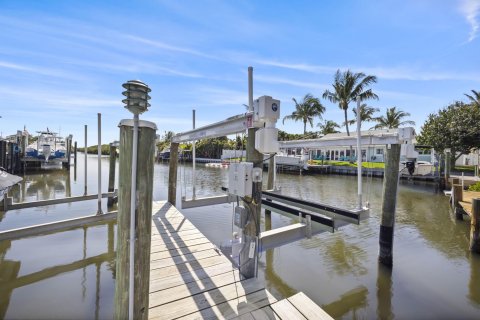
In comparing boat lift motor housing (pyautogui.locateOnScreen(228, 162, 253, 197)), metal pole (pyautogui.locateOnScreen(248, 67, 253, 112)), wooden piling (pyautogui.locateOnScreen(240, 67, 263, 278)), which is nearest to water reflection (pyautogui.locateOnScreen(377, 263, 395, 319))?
wooden piling (pyautogui.locateOnScreen(240, 67, 263, 278))

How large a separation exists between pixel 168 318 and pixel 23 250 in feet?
17.4

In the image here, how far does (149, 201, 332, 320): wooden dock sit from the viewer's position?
2707mm

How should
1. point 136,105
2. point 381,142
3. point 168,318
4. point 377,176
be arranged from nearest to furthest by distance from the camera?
1. point 136,105
2. point 168,318
3. point 381,142
4. point 377,176

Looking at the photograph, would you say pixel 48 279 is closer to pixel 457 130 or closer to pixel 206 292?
pixel 206 292

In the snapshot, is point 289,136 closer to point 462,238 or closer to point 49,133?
point 49,133

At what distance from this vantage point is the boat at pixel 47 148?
2517cm

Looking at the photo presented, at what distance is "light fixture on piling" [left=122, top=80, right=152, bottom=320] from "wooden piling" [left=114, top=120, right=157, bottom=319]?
58 mm

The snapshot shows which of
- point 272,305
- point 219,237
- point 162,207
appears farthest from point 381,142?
point 162,207

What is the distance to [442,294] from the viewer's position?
14.7 feet

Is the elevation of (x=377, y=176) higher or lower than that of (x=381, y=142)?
lower

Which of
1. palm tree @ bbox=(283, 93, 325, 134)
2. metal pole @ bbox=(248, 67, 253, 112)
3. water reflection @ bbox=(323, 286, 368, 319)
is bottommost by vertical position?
water reflection @ bbox=(323, 286, 368, 319)

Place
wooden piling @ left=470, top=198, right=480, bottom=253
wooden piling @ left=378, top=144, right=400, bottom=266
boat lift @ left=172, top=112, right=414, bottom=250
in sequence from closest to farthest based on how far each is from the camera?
boat lift @ left=172, top=112, right=414, bottom=250
wooden piling @ left=378, top=144, right=400, bottom=266
wooden piling @ left=470, top=198, right=480, bottom=253

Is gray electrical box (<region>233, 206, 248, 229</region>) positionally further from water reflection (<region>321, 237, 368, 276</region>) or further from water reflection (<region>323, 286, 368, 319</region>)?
water reflection (<region>321, 237, 368, 276</region>)

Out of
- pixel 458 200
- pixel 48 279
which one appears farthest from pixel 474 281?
pixel 48 279
